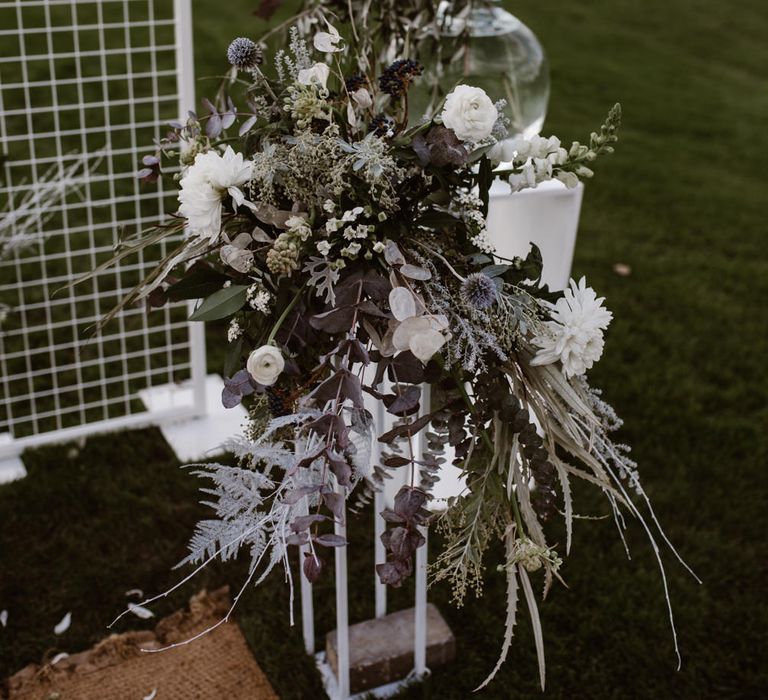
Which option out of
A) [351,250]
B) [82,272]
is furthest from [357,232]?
[82,272]

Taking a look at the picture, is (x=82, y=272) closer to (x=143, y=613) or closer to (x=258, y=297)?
(x=143, y=613)

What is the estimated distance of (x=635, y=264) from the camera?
12.9 feet

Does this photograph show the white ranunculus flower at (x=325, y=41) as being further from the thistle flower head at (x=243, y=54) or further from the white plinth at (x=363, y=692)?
the white plinth at (x=363, y=692)

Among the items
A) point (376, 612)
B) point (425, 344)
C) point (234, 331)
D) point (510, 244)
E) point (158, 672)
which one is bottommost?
point (158, 672)

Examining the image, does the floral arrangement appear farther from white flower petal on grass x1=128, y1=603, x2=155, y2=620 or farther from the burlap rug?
white flower petal on grass x1=128, y1=603, x2=155, y2=620

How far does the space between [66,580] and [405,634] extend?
0.87 m

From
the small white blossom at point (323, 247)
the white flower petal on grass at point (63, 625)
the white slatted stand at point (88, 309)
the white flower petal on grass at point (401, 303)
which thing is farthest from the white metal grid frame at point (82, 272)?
the white flower petal on grass at point (63, 625)

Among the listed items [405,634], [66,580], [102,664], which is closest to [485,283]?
[405,634]

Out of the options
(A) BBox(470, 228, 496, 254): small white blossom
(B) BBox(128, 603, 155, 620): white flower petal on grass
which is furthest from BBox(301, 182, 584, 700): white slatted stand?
(A) BBox(470, 228, 496, 254): small white blossom

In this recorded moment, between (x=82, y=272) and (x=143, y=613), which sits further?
(x=82, y=272)

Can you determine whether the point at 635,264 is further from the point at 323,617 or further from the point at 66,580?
the point at 66,580

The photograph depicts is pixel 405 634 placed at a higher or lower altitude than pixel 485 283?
lower

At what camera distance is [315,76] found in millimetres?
1260

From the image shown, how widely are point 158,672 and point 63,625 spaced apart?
269 millimetres
